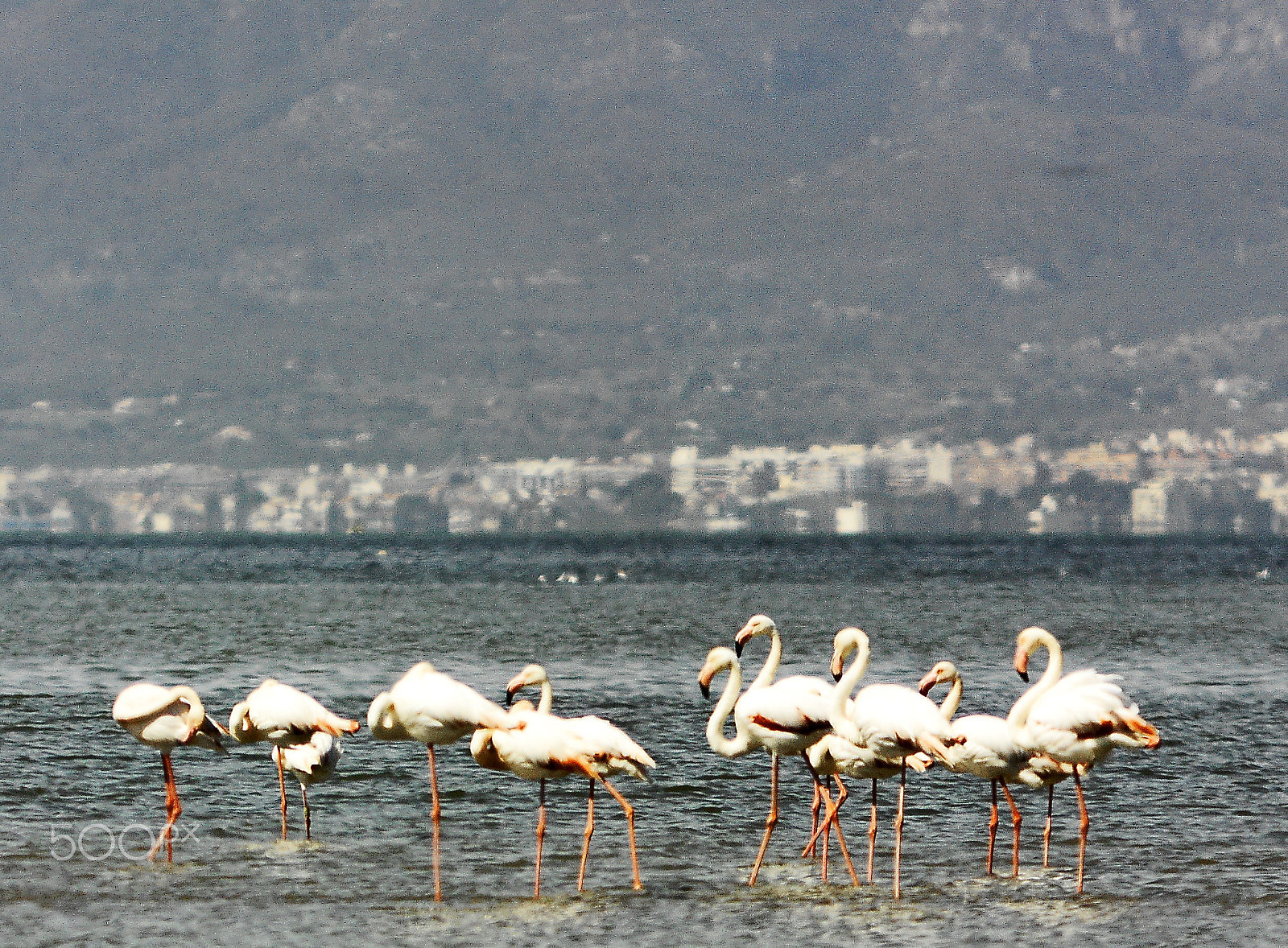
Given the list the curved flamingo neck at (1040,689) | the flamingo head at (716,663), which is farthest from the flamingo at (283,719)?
the curved flamingo neck at (1040,689)

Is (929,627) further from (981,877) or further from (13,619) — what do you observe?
(981,877)

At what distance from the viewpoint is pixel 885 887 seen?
15.0 m

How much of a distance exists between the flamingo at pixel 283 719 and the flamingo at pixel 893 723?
458cm

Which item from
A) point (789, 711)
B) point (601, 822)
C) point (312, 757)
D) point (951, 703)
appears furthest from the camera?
point (601, 822)

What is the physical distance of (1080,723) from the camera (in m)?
14.1

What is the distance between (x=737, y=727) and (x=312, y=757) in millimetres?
4370

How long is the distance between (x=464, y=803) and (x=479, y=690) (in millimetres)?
13177

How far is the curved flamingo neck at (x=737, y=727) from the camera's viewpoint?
588 inches

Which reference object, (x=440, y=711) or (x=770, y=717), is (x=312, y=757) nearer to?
(x=440, y=711)

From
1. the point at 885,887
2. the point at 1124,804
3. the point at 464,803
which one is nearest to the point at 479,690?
the point at 464,803

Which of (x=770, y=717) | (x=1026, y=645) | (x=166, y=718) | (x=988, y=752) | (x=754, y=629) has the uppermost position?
(x=754, y=629)

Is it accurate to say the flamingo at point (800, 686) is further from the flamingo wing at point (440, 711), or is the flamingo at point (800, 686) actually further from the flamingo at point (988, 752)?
the flamingo wing at point (440, 711)

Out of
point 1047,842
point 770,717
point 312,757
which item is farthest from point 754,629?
point 312,757

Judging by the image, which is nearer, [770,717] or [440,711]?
[440,711]
